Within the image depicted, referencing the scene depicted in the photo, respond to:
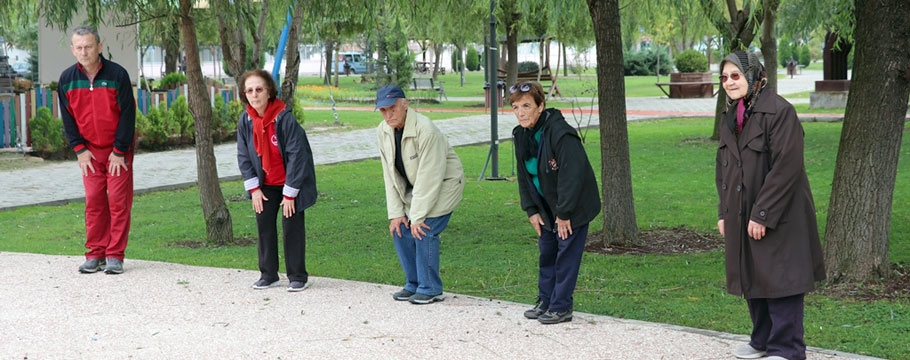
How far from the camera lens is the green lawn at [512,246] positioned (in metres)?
6.76

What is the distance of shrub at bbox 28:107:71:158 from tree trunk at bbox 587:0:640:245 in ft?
39.6

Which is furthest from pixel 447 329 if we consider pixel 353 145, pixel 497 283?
pixel 353 145

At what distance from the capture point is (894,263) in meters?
8.17

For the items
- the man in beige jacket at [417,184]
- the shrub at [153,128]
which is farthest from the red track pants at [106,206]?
the shrub at [153,128]

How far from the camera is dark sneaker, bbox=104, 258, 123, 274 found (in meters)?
7.91

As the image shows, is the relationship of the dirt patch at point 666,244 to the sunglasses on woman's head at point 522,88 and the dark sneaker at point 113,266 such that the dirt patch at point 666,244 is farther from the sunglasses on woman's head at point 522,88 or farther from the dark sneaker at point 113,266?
the dark sneaker at point 113,266

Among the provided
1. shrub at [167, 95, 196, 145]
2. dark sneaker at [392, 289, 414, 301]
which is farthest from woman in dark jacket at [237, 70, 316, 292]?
shrub at [167, 95, 196, 145]

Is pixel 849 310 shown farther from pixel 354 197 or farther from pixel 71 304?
pixel 354 197

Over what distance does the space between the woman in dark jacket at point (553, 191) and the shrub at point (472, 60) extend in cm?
7036

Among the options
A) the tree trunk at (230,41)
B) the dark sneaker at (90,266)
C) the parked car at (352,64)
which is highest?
the parked car at (352,64)

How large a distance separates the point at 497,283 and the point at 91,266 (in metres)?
2.96

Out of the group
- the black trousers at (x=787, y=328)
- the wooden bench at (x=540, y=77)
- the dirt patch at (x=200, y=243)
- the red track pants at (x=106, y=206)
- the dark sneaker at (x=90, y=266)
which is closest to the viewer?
the black trousers at (x=787, y=328)

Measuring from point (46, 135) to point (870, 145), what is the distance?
14957 mm

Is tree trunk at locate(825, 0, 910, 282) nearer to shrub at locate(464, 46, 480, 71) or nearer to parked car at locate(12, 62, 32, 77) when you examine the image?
parked car at locate(12, 62, 32, 77)
